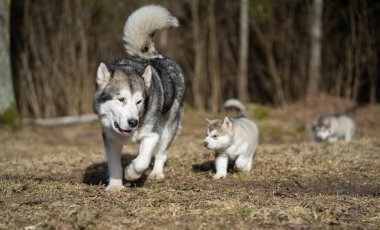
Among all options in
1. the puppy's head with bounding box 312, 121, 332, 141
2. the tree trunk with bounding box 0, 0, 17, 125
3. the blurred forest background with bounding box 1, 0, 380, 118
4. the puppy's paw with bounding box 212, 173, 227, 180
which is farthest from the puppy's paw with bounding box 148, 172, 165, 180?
the blurred forest background with bounding box 1, 0, 380, 118

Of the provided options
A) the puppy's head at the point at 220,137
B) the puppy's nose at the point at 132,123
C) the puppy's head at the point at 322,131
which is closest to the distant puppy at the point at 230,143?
the puppy's head at the point at 220,137

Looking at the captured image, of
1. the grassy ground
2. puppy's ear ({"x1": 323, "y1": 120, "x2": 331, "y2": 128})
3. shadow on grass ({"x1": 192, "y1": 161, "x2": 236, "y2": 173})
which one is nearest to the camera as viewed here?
the grassy ground

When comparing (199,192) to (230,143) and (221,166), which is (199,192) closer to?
(221,166)

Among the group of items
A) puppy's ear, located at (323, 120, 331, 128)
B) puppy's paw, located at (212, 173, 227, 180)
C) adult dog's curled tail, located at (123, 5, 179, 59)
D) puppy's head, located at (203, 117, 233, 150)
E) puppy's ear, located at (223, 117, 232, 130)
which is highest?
adult dog's curled tail, located at (123, 5, 179, 59)

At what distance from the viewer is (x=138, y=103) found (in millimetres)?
5680

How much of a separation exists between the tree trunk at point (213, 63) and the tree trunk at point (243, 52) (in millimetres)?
566

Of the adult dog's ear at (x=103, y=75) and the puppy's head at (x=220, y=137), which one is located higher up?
the adult dog's ear at (x=103, y=75)

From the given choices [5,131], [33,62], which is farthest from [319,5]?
[5,131]

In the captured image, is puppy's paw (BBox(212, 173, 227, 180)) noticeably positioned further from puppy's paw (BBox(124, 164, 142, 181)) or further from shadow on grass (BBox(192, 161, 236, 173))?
puppy's paw (BBox(124, 164, 142, 181))

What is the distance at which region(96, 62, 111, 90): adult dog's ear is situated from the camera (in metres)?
5.80

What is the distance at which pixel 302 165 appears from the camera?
24.8ft

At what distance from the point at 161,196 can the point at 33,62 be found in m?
9.52

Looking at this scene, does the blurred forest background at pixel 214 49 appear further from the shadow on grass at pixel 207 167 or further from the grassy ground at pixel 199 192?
the shadow on grass at pixel 207 167

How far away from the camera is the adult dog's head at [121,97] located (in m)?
5.52
